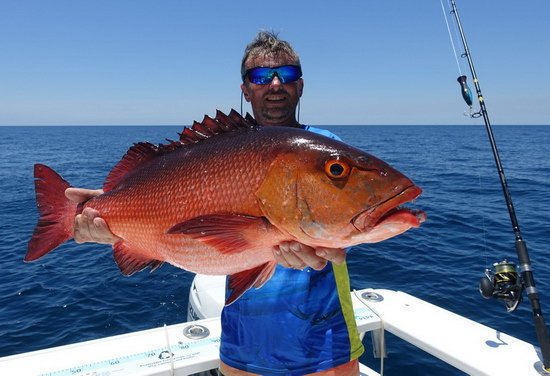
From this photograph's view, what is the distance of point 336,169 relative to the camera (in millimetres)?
2113

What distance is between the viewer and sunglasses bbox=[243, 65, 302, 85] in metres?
3.23

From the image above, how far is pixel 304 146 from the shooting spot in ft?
7.38

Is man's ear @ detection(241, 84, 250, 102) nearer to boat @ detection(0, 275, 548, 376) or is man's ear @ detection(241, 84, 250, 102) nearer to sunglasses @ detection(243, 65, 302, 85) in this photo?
sunglasses @ detection(243, 65, 302, 85)

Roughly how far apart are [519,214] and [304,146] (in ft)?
56.7

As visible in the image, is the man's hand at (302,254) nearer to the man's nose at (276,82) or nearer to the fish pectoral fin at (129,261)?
the fish pectoral fin at (129,261)

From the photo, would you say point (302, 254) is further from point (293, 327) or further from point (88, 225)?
point (88, 225)

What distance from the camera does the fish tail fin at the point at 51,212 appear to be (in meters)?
2.97

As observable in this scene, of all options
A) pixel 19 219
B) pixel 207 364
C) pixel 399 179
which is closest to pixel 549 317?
pixel 207 364

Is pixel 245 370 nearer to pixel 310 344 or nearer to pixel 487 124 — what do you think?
pixel 310 344

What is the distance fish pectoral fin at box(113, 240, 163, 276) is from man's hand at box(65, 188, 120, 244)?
76mm

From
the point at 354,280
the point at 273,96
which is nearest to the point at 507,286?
the point at 273,96

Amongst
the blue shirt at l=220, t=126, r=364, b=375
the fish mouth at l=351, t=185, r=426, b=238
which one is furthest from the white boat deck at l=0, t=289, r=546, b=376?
the fish mouth at l=351, t=185, r=426, b=238

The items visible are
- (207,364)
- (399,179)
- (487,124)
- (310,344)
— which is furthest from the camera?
(487,124)

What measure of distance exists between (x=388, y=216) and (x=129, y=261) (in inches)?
72.3
